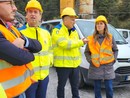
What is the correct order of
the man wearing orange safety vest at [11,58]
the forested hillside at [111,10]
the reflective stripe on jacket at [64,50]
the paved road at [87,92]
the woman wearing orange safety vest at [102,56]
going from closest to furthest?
the man wearing orange safety vest at [11,58] < the reflective stripe on jacket at [64,50] < the woman wearing orange safety vest at [102,56] < the paved road at [87,92] < the forested hillside at [111,10]

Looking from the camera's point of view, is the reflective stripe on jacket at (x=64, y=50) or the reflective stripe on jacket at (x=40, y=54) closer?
the reflective stripe on jacket at (x=40, y=54)

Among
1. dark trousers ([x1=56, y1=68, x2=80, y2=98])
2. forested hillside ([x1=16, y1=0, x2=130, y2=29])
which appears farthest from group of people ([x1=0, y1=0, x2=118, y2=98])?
forested hillside ([x1=16, y1=0, x2=130, y2=29])

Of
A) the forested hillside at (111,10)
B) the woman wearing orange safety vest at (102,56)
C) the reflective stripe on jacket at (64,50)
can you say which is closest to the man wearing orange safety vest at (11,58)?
the reflective stripe on jacket at (64,50)

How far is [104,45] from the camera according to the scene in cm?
570

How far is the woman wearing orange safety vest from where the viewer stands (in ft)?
18.6

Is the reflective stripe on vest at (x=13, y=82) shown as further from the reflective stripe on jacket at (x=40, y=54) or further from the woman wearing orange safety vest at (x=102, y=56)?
the woman wearing orange safety vest at (x=102, y=56)

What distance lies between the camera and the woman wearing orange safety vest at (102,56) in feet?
18.6

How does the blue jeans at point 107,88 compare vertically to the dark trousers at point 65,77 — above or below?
below

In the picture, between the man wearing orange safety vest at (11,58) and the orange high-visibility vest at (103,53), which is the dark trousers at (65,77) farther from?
the man wearing orange safety vest at (11,58)

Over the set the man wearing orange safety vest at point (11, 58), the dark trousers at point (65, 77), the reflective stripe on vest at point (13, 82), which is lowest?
the dark trousers at point (65, 77)

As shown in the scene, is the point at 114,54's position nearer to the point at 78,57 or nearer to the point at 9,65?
the point at 78,57

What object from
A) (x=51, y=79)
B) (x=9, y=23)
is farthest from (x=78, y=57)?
(x=51, y=79)

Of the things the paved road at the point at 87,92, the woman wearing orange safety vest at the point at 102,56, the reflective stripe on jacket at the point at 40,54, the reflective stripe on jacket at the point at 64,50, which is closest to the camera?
the reflective stripe on jacket at the point at 40,54

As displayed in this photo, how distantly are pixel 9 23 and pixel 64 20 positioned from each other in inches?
86.3
